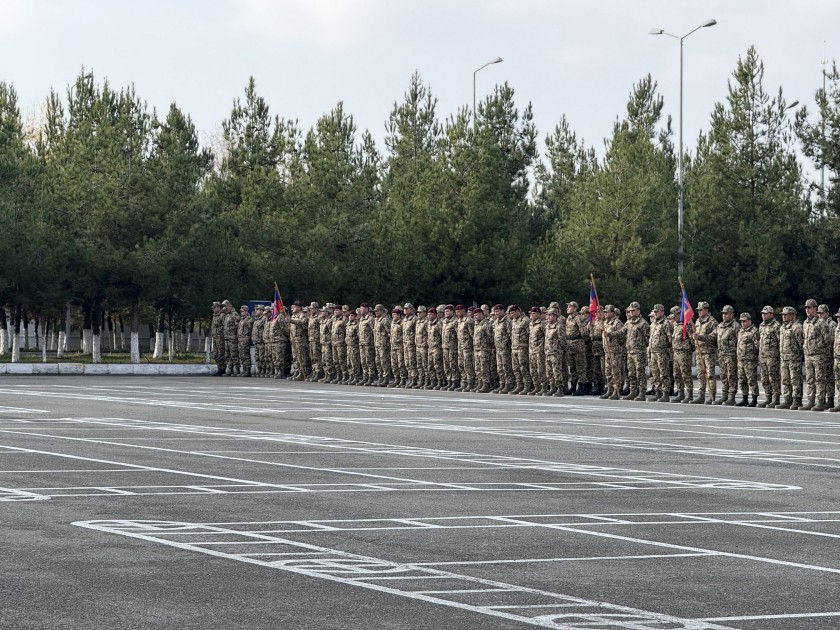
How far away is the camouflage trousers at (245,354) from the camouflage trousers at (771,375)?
19.3m

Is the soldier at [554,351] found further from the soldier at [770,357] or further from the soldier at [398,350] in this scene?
the soldier at [398,350]

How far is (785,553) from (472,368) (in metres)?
27.7

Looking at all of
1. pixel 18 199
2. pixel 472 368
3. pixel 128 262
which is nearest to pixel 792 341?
pixel 472 368

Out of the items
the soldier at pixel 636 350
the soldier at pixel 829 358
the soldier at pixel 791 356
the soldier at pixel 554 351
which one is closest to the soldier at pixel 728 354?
the soldier at pixel 791 356

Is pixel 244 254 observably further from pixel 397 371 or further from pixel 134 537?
pixel 134 537

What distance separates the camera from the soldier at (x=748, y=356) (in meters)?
31.4

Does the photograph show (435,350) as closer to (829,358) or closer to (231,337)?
(231,337)

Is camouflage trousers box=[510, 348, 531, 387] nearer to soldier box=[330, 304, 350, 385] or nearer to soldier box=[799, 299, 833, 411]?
soldier box=[330, 304, 350, 385]

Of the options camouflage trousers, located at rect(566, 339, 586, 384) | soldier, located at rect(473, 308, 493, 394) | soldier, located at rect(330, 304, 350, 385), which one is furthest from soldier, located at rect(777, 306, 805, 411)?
soldier, located at rect(330, 304, 350, 385)

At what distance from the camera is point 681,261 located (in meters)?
56.3

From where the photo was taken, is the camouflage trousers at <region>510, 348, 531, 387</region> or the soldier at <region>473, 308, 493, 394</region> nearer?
the camouflage trousers at <region>510, 348, 531, 387</region>

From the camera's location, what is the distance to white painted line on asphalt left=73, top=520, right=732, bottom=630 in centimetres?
802

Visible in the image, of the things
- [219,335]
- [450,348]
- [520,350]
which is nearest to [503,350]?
[520,350]

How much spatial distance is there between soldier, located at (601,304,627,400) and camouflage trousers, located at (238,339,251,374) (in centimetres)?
1520
